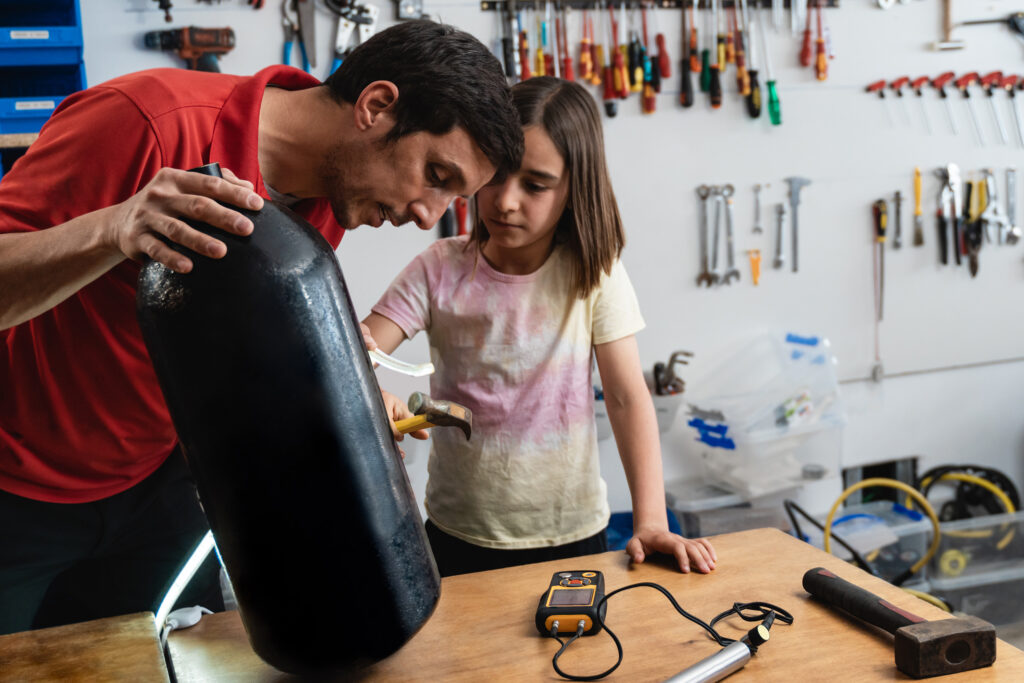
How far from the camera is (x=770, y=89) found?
2.82 m

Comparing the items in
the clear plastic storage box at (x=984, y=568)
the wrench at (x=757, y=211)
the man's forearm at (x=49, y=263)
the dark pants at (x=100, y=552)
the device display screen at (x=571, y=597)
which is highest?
the man's forearm at (x=49, y=263)

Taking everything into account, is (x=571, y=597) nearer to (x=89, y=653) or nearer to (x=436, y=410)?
(x=436, y=410)

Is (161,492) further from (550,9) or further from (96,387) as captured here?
(550,9)

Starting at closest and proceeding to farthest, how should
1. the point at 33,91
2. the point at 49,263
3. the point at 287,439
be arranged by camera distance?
1. the point at 287,439
2. the point at 49,263
3. the point at 33,91

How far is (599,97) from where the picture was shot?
2.70 meters

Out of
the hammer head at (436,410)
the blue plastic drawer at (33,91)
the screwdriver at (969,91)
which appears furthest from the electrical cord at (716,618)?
the screwdriver at (969,91)

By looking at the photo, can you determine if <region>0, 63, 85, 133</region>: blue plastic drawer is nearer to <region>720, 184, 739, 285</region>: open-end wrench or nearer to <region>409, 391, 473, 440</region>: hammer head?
<region>409, 391, 473, 440</region>: hammer head

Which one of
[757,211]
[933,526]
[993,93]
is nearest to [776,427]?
[933,526]

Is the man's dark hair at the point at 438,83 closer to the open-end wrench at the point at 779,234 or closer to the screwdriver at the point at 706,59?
the screwdriver at the point at 706,59

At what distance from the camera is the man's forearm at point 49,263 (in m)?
0.73

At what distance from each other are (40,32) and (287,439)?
1785 millimetres

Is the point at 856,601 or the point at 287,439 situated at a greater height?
the point at 287,439

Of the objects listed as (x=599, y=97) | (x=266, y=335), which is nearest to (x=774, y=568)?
(x=266, y=335)

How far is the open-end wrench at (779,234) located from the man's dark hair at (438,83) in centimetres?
199
